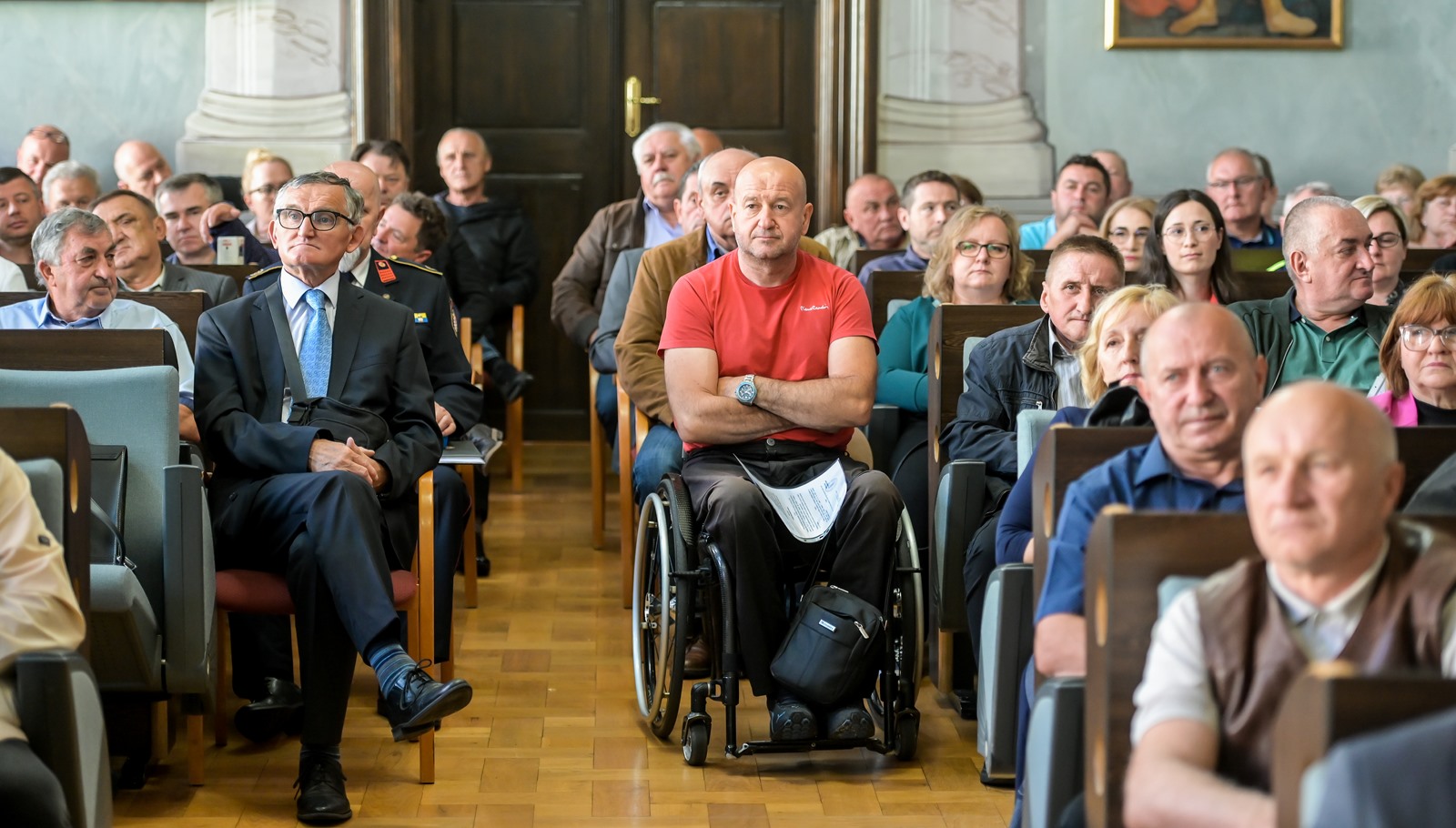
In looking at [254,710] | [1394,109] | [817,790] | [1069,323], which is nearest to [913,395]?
[1069,323]

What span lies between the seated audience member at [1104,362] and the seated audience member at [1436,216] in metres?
3.40

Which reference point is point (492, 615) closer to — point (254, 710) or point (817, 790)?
point (254, 710)

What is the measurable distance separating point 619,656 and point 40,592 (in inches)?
81.9

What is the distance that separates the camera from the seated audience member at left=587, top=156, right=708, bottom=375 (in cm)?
484

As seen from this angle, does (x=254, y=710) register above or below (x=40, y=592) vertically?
below

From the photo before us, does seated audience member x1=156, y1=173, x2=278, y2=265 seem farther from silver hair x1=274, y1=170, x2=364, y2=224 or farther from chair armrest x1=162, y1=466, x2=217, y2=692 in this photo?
chair armrest x1=162, y1=466, x2=217, y2=692

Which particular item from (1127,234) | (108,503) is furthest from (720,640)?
(1127,234)

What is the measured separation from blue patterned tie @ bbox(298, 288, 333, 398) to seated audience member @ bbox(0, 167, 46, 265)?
2209mm

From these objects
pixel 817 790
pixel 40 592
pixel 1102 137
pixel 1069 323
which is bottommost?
pixel 817 790

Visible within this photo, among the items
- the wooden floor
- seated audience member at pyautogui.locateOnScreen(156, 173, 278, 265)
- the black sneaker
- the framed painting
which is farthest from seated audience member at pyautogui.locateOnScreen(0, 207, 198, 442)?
the framed painting

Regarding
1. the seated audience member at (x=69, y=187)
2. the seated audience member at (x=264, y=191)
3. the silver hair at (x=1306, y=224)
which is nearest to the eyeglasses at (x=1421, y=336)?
the silver hair at (x=1306, y=224)

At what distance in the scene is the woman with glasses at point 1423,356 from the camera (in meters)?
3.14

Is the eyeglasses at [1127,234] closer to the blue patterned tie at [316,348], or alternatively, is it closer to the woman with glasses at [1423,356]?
the woman with glasses at [1423,356]

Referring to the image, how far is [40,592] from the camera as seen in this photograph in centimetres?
219
